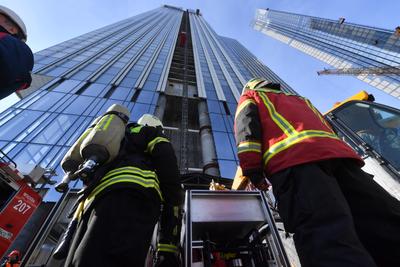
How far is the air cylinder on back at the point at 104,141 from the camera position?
162 cm

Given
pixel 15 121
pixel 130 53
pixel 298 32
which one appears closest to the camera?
pixel 15 121

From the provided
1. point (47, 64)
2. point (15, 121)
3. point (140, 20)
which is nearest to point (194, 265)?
point (15, 121)

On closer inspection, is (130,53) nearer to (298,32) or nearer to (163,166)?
(163,166)

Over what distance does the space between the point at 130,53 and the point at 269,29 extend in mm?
67808

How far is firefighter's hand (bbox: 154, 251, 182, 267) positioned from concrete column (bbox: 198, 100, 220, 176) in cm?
980

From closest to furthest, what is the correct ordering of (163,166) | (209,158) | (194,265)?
(163,166)
(194,265)
(209,158)

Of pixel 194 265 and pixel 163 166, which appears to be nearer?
pixel 163 166

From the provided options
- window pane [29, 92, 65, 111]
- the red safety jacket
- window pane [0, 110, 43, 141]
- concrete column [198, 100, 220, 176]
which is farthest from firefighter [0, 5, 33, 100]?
window pane [29, 92, 65, 111]

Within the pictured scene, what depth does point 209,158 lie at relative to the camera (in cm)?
1234

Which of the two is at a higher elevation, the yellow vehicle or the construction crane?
the construction crane

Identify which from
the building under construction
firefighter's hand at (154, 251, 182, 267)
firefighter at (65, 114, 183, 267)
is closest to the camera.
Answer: firefighter at (65, 114, 183, 267)

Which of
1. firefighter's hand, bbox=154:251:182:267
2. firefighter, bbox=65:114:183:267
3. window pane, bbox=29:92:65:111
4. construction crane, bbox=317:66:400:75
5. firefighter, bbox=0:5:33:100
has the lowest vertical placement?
firefighter's hand, bbox=154:251:182:267

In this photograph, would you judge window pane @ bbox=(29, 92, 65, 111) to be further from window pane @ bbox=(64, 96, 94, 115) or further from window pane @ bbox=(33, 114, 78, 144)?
window pane @ bbox=(33, 114, 78, 144)

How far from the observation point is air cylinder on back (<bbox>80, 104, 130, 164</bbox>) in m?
1.62
